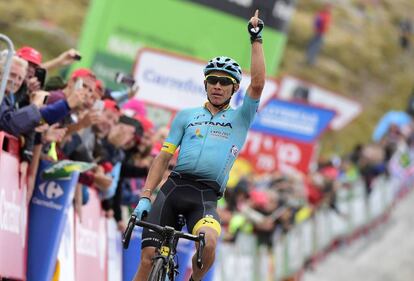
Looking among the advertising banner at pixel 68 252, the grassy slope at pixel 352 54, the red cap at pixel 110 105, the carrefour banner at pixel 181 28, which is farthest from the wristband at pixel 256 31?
the grassy slope at pixel 352 54

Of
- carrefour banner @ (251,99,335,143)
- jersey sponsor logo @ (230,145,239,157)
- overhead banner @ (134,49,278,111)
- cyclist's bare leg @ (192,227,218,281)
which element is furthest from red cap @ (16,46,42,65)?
carrefour banner @ (251,99,335,143)

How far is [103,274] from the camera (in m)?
12.4

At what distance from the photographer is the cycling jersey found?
377 inches

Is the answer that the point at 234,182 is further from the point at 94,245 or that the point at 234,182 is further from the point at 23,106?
the point at 23,106

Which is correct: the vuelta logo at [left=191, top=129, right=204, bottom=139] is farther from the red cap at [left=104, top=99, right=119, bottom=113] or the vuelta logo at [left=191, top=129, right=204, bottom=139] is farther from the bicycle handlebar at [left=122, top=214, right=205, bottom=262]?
the red cap at [left=104, top=99, right=119, bottom=113]

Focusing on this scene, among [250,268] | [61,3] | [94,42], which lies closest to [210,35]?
[94,42]

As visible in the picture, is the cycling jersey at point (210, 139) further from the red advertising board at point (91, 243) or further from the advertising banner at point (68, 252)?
the red advertising board at point (91, 243)

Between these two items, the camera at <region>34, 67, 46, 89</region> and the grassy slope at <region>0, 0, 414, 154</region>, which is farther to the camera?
the grassy slope at <region>0, 0, 414, 154</region>

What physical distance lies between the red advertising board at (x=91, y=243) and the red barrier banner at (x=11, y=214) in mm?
980

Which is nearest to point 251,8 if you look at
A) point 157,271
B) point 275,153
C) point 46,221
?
point 275,153

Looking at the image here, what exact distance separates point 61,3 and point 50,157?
41.1 metres

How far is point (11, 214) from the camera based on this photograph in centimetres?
1023

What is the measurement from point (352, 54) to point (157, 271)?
201 feet

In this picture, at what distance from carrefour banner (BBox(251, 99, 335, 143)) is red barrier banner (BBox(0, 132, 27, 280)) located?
13450 millimetres
